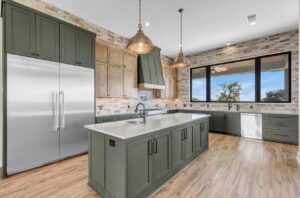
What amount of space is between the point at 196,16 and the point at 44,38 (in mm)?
3316

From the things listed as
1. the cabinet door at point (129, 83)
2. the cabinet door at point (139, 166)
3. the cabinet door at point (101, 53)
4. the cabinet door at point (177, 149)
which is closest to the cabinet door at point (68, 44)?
the cabinet door at point (101, 53)

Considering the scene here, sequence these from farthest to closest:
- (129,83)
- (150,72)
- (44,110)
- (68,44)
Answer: (150,72) → (129,83) → (68,44) → (44,110)

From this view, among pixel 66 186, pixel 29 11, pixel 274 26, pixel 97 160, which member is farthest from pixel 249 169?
pixel 29 11

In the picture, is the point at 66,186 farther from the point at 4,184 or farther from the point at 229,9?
the point at 229,9

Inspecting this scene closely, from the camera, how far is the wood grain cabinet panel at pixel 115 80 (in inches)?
176

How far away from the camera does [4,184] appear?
2416 mm

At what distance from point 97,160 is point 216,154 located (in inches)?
109

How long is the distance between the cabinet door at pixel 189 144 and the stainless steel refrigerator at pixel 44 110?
7.48 ft

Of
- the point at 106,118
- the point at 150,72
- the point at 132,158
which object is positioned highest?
the point at 150,72

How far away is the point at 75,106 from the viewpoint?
3490 millimetres

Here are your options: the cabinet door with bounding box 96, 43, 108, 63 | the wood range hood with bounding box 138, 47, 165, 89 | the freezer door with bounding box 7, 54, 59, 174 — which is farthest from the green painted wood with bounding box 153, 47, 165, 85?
the freezer door with bounding box 7, 54, 59, 174

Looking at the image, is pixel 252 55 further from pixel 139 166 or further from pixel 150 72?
pixel 139 166

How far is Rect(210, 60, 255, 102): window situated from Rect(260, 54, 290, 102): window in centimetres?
32

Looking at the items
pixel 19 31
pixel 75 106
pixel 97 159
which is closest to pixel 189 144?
pixel 97 159
